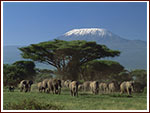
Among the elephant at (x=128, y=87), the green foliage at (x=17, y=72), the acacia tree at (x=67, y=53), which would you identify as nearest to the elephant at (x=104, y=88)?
the elephant at (x=128, y=87)

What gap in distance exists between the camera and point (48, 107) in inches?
405

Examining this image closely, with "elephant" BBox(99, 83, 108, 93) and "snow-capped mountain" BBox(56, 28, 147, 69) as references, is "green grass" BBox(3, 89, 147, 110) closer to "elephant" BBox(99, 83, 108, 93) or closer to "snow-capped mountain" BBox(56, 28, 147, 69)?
"elephant" BBox(99, 83, 108, 93)

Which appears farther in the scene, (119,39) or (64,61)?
(119,39)

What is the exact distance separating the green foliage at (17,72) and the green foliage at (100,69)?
26.5ft

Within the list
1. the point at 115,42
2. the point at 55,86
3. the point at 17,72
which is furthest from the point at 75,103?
the point at 115,42

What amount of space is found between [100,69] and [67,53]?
7123 millimetres

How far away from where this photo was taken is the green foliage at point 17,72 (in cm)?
3325

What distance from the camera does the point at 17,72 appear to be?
34125mm

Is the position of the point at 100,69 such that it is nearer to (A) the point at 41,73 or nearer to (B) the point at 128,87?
(A) the point at 41,73

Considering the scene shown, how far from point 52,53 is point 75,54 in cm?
313

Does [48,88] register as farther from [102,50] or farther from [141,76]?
[141,76]

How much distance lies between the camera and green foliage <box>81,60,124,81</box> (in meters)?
40.4

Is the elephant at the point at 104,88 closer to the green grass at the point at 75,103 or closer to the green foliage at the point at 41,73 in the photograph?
the green grass at the point at 75,103

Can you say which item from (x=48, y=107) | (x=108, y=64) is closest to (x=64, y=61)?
(x=108, y=64)
